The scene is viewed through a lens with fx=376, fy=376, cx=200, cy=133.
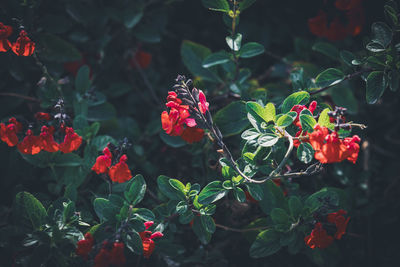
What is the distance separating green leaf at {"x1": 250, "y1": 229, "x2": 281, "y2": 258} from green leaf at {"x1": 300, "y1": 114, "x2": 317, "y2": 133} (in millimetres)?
594

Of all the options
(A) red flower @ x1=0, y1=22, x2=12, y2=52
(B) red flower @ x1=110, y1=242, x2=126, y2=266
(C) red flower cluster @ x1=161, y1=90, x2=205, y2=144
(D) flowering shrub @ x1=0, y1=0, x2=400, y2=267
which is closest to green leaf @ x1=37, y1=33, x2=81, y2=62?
(D) flowering shrub @ x1=0, y1=0, x2=400, y2=267

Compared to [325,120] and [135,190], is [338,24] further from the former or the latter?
[135,190]

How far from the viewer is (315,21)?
2467 millimetres

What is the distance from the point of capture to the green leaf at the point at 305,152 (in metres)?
1.58

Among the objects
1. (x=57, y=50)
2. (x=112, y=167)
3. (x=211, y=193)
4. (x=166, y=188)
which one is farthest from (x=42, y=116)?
(x=211, y=193)

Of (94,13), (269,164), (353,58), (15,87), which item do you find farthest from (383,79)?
(15,87)

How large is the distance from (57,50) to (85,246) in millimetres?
1293

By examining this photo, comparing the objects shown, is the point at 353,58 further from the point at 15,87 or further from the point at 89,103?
the point at 15,87

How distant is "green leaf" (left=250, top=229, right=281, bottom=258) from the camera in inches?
73.9

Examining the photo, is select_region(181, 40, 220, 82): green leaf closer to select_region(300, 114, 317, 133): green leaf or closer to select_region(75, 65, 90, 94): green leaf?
select_region(75, 65, 90, 94): green leaf

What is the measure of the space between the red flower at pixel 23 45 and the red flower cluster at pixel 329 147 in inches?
56.2

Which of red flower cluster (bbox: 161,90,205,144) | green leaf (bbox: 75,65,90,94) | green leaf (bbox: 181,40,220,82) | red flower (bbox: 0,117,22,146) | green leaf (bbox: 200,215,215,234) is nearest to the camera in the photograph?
red flower cluster (bbox: 161,90,205,144)

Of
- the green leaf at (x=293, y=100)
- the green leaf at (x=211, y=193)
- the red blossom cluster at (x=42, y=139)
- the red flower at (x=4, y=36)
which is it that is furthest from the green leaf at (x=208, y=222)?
the red flower at (x=4, y=36)

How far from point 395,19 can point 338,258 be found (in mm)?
1259
